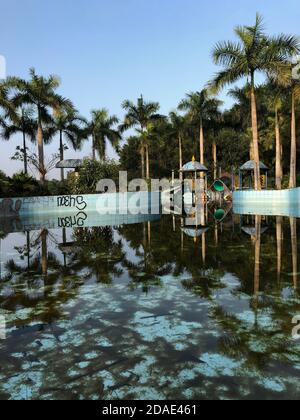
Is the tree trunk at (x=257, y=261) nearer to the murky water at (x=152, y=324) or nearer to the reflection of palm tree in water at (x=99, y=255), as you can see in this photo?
the murky water at (x=152, y=324)

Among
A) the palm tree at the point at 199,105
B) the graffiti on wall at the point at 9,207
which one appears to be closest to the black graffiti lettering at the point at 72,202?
the graffiti on wall at the point at 9,207

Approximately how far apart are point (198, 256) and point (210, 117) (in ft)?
112

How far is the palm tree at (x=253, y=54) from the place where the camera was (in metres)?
24.2

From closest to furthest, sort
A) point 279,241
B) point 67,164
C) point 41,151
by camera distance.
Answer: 1. point 279,241
2. point 41,151
3. point 67,164

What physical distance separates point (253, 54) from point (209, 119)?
669 inches

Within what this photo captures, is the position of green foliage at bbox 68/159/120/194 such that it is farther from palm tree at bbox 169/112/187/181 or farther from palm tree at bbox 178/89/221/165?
palm tree at bbox 169/112/187/181

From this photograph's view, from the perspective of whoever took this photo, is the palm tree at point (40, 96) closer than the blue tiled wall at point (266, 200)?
No

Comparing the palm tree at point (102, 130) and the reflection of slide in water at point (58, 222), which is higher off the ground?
the palm tree at point (102, 130)

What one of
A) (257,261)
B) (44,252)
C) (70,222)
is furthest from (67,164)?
(257,261)

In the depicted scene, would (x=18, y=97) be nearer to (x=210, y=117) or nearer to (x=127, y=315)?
(x=210, y=117)

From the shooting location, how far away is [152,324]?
4734mm

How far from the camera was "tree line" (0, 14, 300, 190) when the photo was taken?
24812 mm

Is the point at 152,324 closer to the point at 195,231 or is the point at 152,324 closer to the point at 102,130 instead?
the point at 195,231
